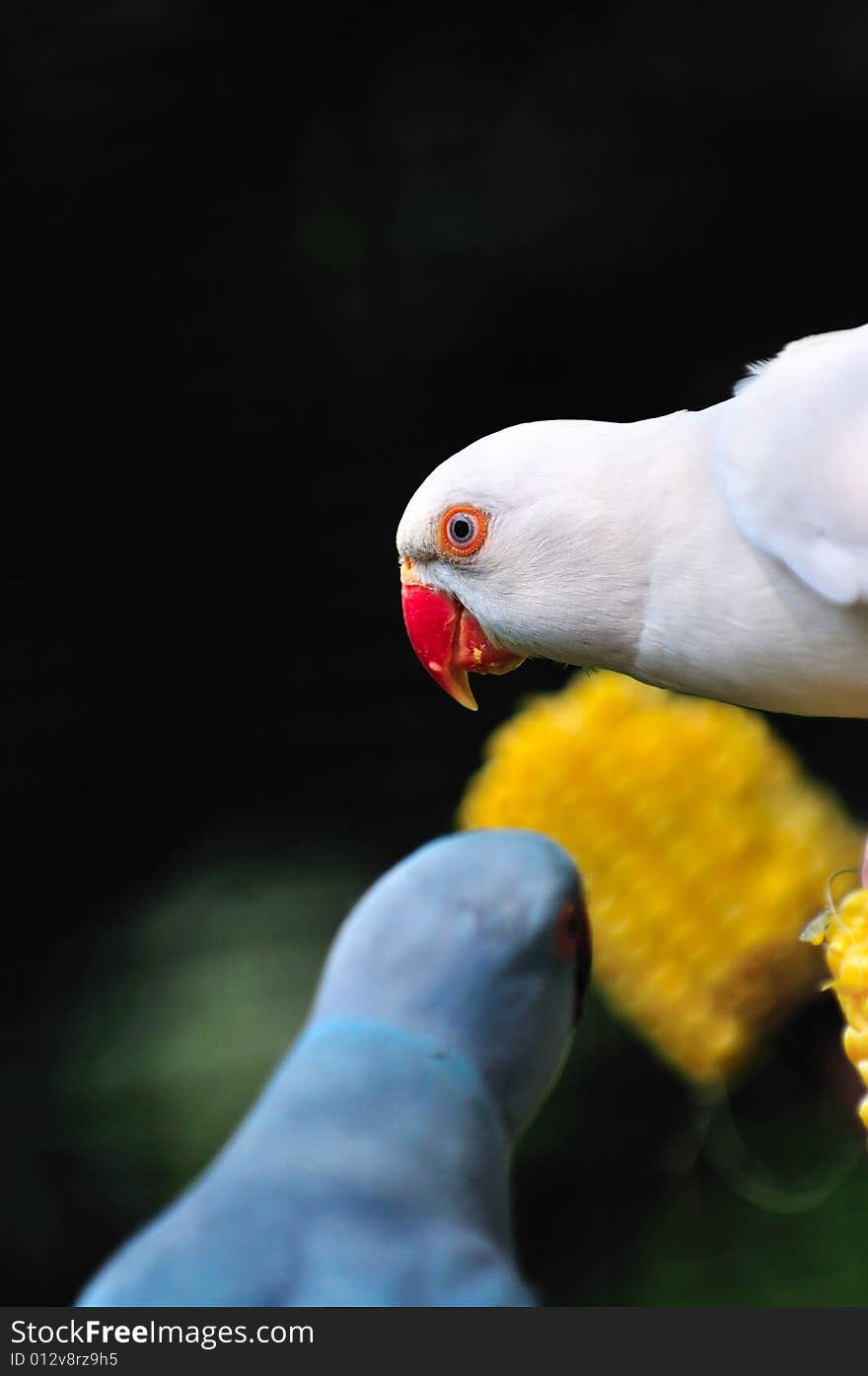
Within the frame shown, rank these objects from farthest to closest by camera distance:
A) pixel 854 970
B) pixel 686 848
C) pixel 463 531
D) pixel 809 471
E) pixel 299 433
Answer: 1. pixel 299 433
2. pixel 686 848
3. pixel 463 531
4. pixel 809 471
5. pixel 854 970

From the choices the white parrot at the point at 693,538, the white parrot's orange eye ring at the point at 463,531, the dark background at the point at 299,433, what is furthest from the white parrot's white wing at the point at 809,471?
the dark background at the point at 299,433

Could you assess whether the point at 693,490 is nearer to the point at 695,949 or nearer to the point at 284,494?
the point at 695,949

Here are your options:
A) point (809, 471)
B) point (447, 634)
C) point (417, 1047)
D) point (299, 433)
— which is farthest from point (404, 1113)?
point (299, 433)

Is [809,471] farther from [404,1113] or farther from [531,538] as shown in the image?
[404,1113]

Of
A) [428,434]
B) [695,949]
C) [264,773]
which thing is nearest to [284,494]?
[428,434]

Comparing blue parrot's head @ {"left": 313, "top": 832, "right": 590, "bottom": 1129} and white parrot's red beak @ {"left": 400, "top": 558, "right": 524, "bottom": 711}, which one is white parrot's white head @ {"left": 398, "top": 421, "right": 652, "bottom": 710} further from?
blue parrot's head @ {"left": 313, "top": 832, "right": 590, "bottom": 1129}

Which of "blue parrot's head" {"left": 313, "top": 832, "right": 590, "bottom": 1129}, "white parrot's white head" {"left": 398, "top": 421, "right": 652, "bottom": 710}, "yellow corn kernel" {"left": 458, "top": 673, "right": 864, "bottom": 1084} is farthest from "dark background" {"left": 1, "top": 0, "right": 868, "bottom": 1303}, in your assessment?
"white parrot's white head" {"left": 398, "top": 421, "right": 652, "bottom": 710}

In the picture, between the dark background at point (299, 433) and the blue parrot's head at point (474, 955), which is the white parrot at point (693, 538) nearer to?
the blue parrot's head at point (474, 955)
